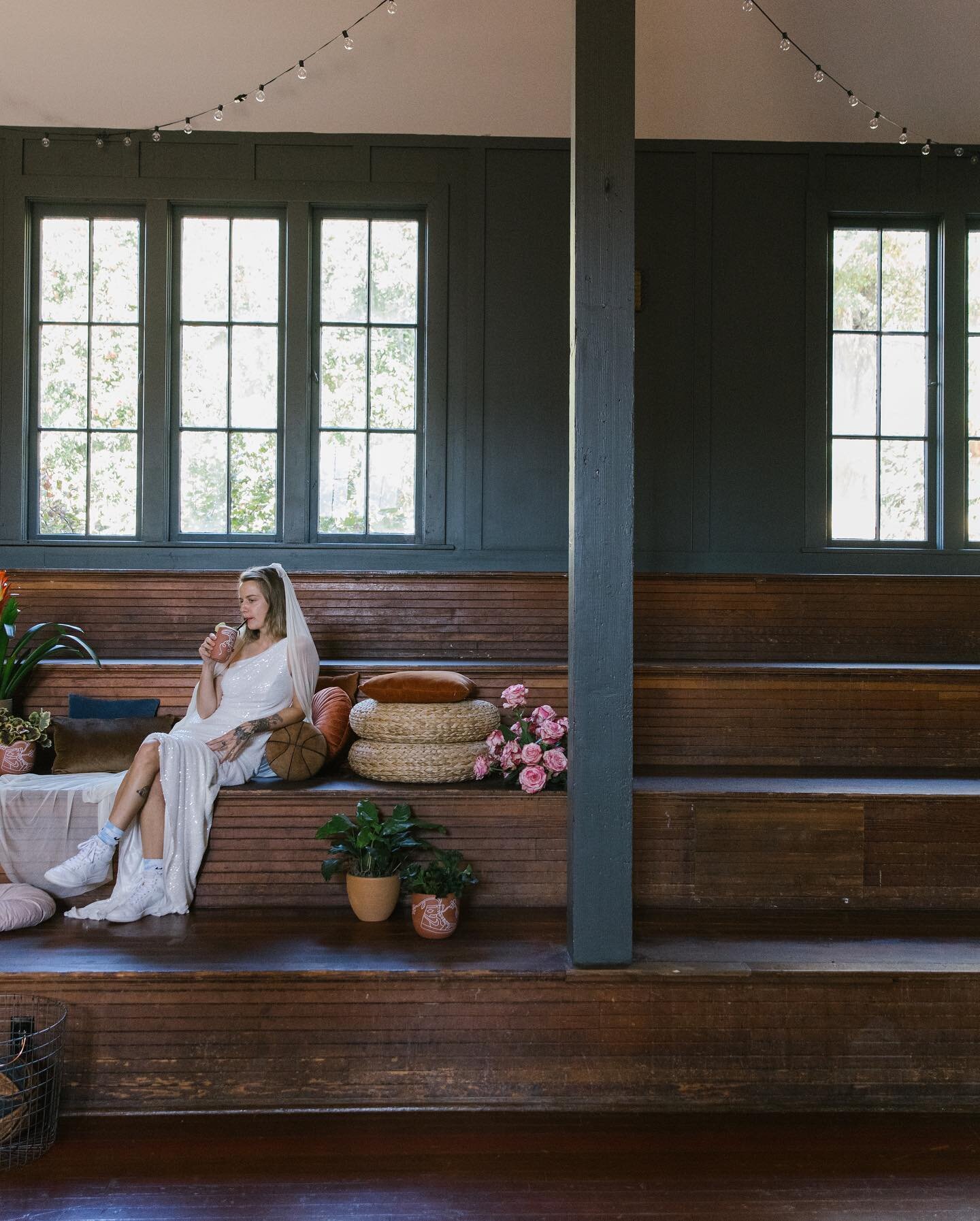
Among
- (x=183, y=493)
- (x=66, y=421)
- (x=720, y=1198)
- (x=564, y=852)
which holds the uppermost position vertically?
(x=66, y=421)

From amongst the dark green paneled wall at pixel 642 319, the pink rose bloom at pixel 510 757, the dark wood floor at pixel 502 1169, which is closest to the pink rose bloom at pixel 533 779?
the pink rose bloom at pixel 510 757

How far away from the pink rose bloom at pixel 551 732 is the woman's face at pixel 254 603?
115 centimetres

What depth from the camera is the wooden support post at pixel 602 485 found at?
9.62 feet

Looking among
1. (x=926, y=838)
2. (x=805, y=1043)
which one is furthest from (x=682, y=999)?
(x=926, y=838)

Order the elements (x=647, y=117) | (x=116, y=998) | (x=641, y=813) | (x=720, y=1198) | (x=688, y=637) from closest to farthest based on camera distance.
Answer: (x=720, y=1198)
(x=116, y=998)
(x=641, y=813)
(x=688, y=637)
(x=647, y=117)

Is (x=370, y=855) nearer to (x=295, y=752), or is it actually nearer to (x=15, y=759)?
(x=295, y=752)

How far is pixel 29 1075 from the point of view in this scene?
2.55m

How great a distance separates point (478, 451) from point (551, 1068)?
11.5 feet

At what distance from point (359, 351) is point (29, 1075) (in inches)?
161

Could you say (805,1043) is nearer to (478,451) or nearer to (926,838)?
(926,838)

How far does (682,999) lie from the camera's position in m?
2.87

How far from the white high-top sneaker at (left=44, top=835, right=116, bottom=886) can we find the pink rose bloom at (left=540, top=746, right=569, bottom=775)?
1.49 metres

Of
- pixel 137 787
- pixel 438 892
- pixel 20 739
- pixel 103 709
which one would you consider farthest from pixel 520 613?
pixel 20 739

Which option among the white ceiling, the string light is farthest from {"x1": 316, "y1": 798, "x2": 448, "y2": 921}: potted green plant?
the string light
